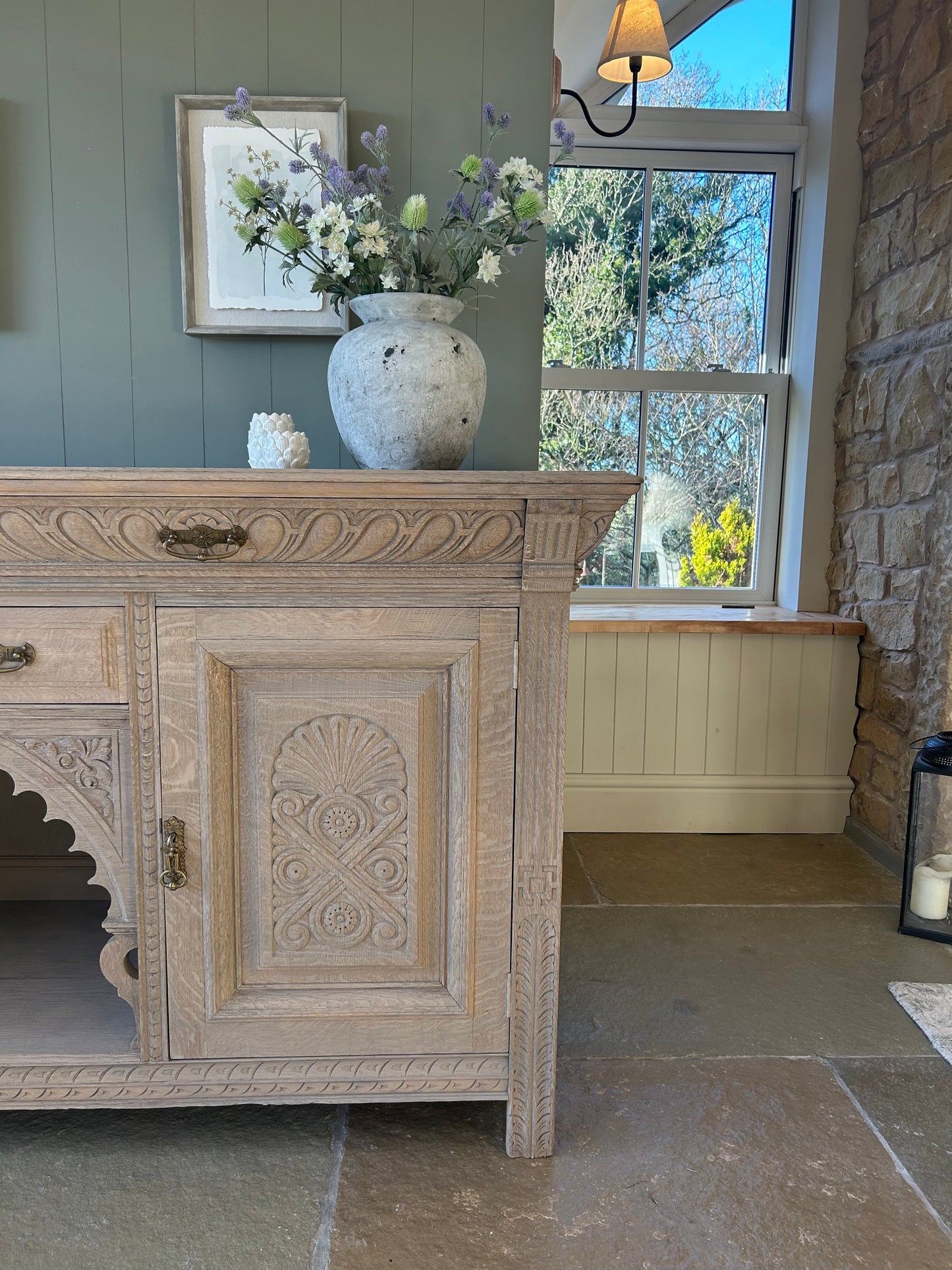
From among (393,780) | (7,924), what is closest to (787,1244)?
(393,780)

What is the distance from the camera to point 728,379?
312 cm

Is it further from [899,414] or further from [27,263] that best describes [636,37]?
[27,263]

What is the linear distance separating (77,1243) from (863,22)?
376 cm

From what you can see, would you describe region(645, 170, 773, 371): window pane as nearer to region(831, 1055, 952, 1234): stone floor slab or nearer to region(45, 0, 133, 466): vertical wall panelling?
region(45, 0, 133, 466): vertical wall panelling

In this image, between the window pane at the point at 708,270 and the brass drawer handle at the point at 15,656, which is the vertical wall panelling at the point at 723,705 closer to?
the window pane at the point at 708,270

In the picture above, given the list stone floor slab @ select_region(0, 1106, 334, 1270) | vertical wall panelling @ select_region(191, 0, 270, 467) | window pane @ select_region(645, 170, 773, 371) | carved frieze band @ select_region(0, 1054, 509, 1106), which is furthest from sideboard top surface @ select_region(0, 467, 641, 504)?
window pane @ select_region(645, 170, 773, 371)

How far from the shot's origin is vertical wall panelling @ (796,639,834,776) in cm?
285

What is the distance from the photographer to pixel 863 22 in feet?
9.24

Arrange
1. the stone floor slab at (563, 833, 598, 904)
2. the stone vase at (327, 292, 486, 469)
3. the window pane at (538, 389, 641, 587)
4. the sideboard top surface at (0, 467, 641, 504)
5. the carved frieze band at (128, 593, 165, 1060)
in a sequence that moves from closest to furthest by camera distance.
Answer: the sideboard top surface at (0, 467, 641, 504) → the carved frieze band at (128, 593, 165, 1060) → the stone vase at (327, 292, 486, 469) → the stone floor slab at (563, 833, 598, 904) → the window pane at (538, 389, 641, 587)

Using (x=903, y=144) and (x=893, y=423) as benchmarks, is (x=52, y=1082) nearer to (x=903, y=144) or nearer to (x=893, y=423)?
(x=893, y=423)

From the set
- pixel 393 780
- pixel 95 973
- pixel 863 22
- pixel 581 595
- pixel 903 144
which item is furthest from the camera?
pixel 581 595

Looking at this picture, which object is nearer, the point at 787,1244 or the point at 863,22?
the point at 787,1244

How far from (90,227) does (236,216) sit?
33 cm

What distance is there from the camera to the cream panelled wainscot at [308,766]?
1.23 metres
